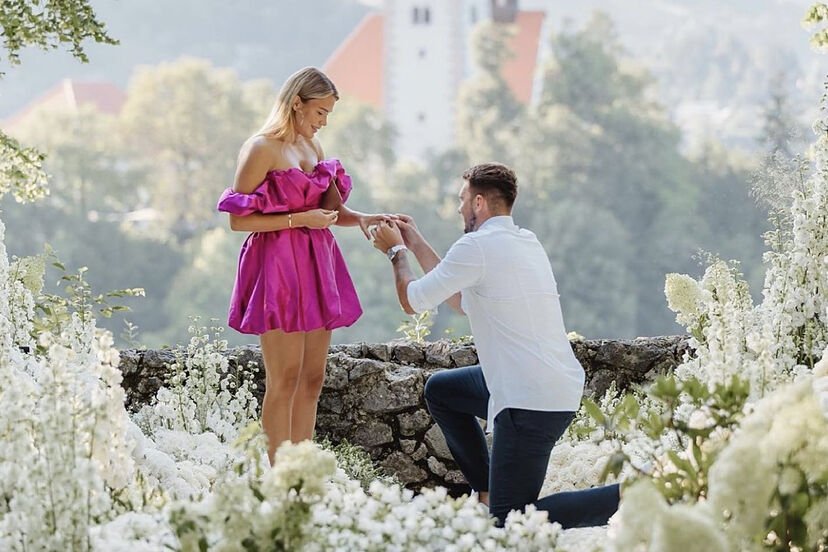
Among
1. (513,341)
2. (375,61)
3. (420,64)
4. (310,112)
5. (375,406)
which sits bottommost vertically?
(375,406)

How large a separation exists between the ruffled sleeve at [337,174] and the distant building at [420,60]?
42345mm

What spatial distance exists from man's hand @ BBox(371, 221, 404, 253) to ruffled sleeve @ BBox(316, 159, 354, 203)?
0.26 metres

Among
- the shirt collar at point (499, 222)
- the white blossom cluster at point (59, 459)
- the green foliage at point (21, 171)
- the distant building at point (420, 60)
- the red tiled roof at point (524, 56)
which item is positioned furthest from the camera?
the distant building at point (420, 60)

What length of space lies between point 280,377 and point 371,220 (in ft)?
1.66

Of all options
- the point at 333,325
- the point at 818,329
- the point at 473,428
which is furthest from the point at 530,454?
the point at 818,329

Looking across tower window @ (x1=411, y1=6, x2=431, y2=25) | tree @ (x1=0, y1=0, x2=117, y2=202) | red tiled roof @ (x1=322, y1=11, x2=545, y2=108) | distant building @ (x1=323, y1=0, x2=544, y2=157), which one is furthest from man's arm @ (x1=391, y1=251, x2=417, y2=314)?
tower window @ (x1=411, y1=6, x2=431, y2=25)

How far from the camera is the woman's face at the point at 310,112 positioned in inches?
138

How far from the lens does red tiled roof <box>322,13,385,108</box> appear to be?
48.5 metres

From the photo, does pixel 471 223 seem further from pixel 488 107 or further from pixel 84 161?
pixel 488 107

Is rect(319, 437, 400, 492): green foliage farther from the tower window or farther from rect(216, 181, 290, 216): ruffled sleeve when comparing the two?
the tower window

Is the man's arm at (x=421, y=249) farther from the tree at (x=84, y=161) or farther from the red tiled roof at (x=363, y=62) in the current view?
the red tiled roof at (x=363, y=62)

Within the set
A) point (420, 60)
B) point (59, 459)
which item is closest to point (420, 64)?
point (420, 60)

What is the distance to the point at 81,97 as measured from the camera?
45469 mm

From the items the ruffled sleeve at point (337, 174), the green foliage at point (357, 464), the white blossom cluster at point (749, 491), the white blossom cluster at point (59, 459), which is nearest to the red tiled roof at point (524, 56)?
the green foliage at point (357, 464)
